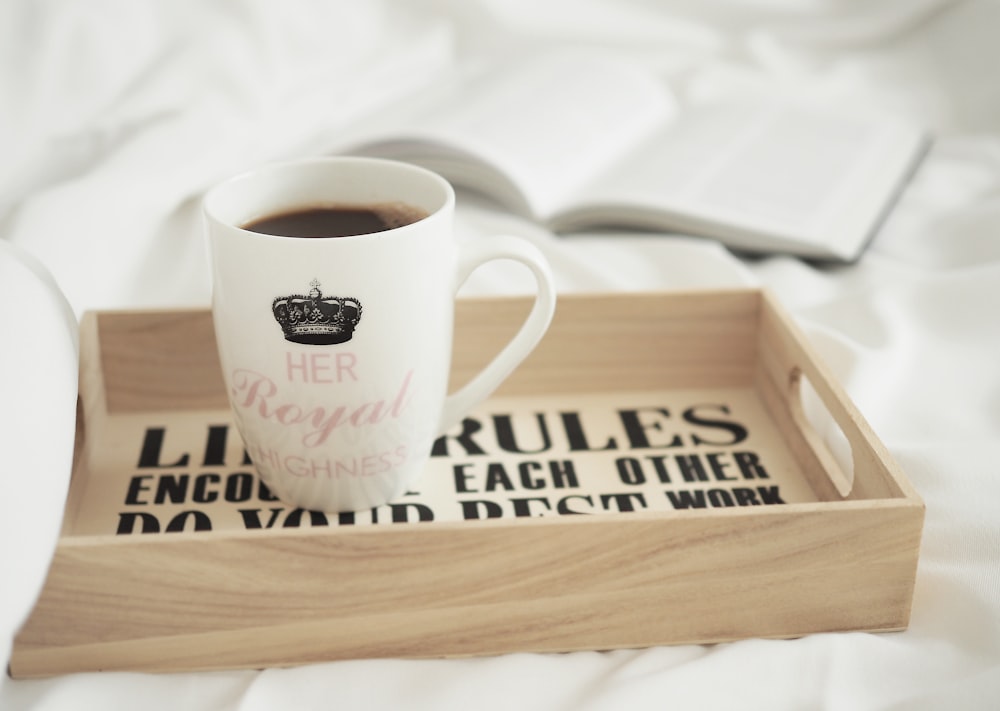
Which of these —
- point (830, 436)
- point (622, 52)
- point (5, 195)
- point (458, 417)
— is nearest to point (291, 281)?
point (458, 417)

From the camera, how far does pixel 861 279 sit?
84cm

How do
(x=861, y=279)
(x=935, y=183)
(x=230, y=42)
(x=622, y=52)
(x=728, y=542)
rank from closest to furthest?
(x=728, y=542) → (x=861, y=279) → (x=935, y=183) → (x=230, y=42) → (x=622, y=52)

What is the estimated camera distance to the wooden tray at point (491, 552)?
42 centimetres

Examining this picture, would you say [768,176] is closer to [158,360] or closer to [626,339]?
[626,339]

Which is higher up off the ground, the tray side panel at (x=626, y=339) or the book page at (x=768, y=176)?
the tray side panel at (x=626, y=339)

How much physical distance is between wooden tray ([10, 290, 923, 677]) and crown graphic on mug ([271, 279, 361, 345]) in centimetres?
9

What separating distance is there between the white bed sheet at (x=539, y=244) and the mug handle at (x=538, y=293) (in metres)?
0.14

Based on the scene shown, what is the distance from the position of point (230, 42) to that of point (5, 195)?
344 mm

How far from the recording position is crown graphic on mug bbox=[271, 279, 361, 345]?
453 mm

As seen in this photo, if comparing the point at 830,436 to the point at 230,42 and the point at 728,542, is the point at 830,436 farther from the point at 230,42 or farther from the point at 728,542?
the point at 230,42

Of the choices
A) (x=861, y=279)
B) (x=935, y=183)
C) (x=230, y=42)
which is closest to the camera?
(x=861, y=279)

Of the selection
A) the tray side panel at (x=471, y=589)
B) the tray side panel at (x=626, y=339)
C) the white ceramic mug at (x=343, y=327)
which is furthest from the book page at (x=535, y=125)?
the tray side panel at (x=471, y=589)

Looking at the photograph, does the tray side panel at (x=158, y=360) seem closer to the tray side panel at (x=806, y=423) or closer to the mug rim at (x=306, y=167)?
the mug rim at (x=306, y=167)

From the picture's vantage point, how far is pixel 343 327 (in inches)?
18.0
